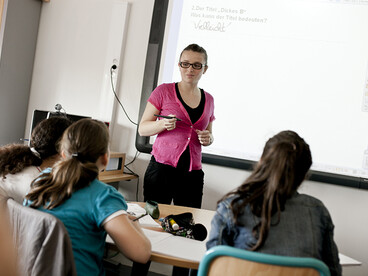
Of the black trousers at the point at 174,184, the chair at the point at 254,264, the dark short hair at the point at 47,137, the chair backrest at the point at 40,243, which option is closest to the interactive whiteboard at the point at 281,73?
the black trousers at the point at 174,184

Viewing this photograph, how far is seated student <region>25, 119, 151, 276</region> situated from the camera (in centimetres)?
124

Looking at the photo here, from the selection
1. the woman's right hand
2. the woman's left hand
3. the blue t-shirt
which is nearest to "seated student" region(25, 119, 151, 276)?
the blue t-shirt

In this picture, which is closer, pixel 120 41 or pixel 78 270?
pixel 78 270

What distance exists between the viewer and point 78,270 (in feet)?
4.14

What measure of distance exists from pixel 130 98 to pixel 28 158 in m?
1.64

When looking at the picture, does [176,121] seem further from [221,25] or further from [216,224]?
[216,224]

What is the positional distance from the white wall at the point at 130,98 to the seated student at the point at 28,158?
4.92ft

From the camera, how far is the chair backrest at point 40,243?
42.7 inches

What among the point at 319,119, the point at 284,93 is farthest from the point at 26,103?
the point at 319,119

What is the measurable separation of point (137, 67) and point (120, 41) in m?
0.25

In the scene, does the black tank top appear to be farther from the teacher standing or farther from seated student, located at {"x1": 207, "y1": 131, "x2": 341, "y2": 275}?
seated student, located at {"x1": 207, "y1": 131, "x2": 341, "y2": 275}

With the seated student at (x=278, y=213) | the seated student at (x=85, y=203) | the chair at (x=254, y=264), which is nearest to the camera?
the chair at (x=254, y=264)

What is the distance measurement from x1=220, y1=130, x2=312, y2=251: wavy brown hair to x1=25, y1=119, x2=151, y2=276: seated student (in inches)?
13.7

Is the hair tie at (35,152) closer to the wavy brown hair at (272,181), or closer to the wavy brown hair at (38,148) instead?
the wavy brown hair at (38,148)
